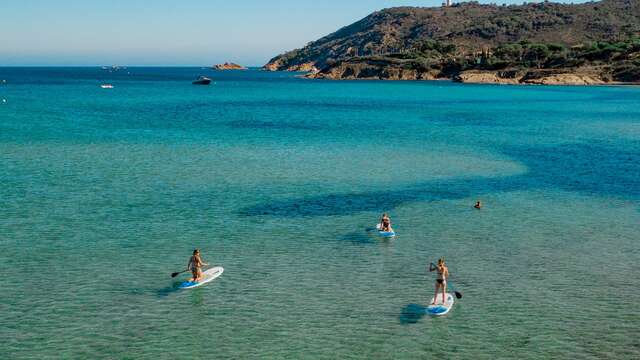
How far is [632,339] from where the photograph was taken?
21.5 m

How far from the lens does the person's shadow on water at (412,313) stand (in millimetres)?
22936

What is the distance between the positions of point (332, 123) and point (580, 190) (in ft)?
178

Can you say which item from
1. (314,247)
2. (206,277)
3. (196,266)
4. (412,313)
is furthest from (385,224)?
(196,266)

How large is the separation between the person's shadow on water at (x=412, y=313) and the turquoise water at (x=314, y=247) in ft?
0.33

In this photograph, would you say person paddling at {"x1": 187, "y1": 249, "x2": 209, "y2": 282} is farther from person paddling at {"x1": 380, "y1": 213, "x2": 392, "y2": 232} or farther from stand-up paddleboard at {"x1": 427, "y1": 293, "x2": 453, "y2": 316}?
person paddling at {"x1": 380, "y1": 213, "x2": 392, "y2": 232}

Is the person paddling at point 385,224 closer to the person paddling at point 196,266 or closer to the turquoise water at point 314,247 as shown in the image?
the turquoise water at point 314,247

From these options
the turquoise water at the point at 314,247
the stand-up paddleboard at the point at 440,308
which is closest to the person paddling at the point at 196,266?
the turquoise water at the point at 314,247

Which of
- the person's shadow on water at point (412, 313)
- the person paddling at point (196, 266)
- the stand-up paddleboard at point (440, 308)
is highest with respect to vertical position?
the person paddling at point (196, 266)

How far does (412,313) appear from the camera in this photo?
77.5 ft

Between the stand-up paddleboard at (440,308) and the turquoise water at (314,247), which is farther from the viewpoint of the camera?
the stand-up paddleboard at (440,308)

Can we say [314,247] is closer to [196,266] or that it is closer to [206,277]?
[206,277]

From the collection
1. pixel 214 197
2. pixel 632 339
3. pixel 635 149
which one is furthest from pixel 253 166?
pixel 635 149

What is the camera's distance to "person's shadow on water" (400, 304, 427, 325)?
75.2 feet

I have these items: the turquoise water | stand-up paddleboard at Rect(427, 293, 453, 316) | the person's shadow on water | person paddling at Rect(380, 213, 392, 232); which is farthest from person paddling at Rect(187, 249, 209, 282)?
person paddling at Rect(380, 213, 392, 232)
